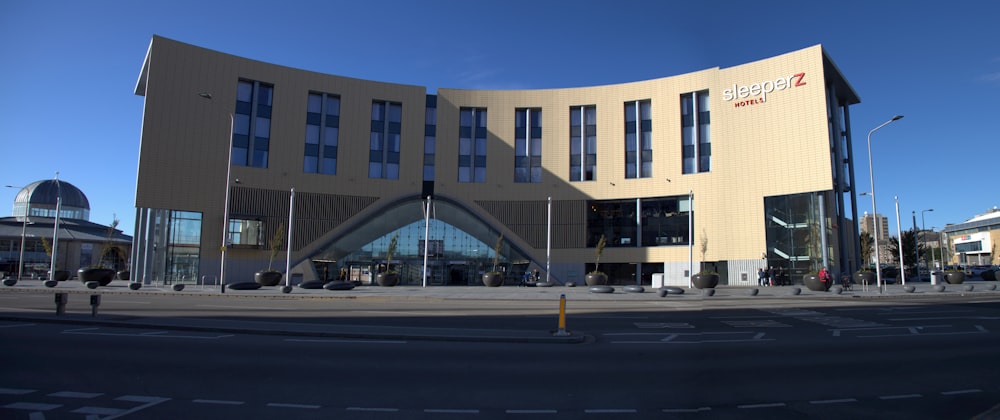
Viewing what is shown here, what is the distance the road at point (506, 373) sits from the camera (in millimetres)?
6996

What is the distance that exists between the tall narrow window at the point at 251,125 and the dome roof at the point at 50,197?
5600cm

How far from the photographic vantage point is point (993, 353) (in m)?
11.5

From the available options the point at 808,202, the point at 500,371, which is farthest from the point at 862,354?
the point at 808,202

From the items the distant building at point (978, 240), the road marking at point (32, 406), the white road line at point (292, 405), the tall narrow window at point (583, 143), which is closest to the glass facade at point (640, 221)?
the tall narrow window at point (583, 143)

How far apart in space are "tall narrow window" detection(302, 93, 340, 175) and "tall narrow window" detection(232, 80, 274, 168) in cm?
357

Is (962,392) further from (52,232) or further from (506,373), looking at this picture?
(52,232)

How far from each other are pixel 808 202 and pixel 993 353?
36229mm

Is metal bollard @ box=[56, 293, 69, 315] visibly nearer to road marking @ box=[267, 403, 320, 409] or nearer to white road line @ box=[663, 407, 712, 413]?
road marking @ box=[267, 403, 320, 409]

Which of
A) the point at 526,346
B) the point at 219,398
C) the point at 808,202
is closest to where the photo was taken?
the point at 219,398

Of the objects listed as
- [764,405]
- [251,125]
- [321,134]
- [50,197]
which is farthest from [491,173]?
[50,197]

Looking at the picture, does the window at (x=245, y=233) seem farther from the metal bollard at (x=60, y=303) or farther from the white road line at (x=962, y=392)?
the white road line at (x=962, y=392)

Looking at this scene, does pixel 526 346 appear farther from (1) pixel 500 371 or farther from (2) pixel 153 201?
(2) pixel 153 201

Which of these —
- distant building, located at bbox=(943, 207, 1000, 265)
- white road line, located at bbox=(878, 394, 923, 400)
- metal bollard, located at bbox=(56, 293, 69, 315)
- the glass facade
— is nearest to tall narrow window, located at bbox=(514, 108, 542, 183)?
the glass facade

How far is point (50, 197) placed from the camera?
285ft
